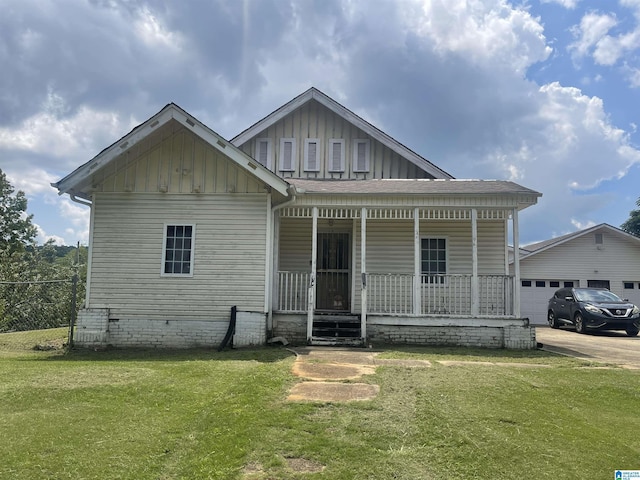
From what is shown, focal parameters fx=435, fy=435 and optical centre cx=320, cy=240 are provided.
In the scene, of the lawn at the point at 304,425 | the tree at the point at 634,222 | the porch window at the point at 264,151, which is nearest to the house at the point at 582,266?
the porch window at the point at 264,151

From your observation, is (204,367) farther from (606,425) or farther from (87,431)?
(606,425)

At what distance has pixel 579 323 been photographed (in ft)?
51.4

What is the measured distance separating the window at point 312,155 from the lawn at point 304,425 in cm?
811

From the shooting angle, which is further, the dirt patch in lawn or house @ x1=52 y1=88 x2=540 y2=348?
house @ x1=52 y1=88 x2=540 y2=348

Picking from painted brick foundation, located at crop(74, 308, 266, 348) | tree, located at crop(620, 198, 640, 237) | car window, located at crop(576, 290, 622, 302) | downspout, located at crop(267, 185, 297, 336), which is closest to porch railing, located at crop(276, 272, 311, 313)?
downspout, located at crop(267, 185, 297, 336)

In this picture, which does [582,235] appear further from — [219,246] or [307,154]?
[219,246]

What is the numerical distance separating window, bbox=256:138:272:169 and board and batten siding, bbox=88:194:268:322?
14.1 ft

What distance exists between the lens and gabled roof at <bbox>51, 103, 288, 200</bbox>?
9352 millimetres

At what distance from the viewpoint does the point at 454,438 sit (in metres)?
3.95

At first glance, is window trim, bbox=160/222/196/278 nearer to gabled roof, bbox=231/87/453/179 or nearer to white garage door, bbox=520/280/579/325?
gabled roof, bbox=231/87/453/179

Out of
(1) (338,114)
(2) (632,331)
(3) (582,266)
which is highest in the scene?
(1) (338,114)

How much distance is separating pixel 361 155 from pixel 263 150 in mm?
3160

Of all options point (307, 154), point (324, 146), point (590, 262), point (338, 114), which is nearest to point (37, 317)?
point (307, 154)

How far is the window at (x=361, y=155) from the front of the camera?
13820 millimetres
